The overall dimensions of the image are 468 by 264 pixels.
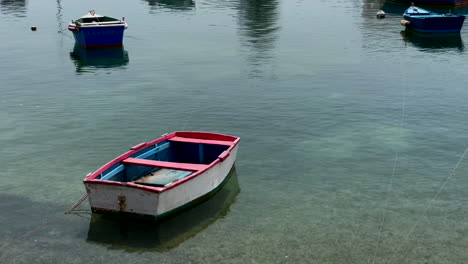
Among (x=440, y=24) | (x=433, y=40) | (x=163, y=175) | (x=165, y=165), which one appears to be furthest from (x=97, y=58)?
(x=440, y=24)

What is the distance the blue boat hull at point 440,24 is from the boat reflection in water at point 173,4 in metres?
41.8

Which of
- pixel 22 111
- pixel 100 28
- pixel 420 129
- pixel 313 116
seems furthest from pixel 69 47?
pixel 420 129

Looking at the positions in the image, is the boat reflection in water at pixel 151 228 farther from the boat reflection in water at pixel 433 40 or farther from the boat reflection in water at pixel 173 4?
the boat reflection in water at pixel 173 4

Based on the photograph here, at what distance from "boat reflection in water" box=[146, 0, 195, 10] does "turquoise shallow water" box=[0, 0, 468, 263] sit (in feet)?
94.3

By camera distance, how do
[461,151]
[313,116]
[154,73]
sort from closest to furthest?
[461,151] → [313,116] → [154,73]

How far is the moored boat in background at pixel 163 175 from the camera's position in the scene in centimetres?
2152

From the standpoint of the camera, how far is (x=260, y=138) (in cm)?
3275

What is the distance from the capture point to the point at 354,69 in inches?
2000

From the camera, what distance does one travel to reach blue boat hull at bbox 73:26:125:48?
59.7 meters

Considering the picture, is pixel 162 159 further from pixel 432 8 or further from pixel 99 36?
pixel 432 8

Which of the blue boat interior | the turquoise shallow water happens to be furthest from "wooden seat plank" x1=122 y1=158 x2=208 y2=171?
the turquoise shallow water

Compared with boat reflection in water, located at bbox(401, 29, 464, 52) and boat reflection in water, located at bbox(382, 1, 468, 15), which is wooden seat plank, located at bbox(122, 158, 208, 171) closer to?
boat reflection in water, located at bbox(401, 29, 464, 52)

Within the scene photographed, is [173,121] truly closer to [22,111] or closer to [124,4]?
[22,111]

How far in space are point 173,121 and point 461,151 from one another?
1781 cm
